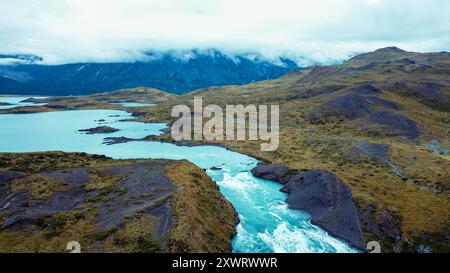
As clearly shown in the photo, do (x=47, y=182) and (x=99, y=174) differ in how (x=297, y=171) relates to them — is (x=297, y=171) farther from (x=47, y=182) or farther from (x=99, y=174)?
(x=47, y=182)

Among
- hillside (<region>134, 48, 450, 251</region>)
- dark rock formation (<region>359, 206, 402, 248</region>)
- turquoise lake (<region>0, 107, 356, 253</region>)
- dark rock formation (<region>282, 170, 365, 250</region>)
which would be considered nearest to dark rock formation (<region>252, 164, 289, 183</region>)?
turquoise lake (<region>0, 107, 356, 253</region>)

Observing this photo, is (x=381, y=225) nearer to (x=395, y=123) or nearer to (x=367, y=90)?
(x=395, y=123)

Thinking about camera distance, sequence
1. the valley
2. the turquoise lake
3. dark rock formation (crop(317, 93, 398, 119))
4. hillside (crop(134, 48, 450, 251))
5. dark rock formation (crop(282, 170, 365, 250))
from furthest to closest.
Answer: dark rock formation (crop(317, 93, 398, 119)) < hillside (crop(134, 48, 450, 251)) < the valley < dark rock formation (crop(282, 170, 365, 250)) < the turquoise lake

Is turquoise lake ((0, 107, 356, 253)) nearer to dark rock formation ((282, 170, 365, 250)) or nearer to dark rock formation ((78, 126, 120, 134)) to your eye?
dark rock formation ((282, 170, 365, 250))

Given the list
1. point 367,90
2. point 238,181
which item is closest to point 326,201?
point 238,181
